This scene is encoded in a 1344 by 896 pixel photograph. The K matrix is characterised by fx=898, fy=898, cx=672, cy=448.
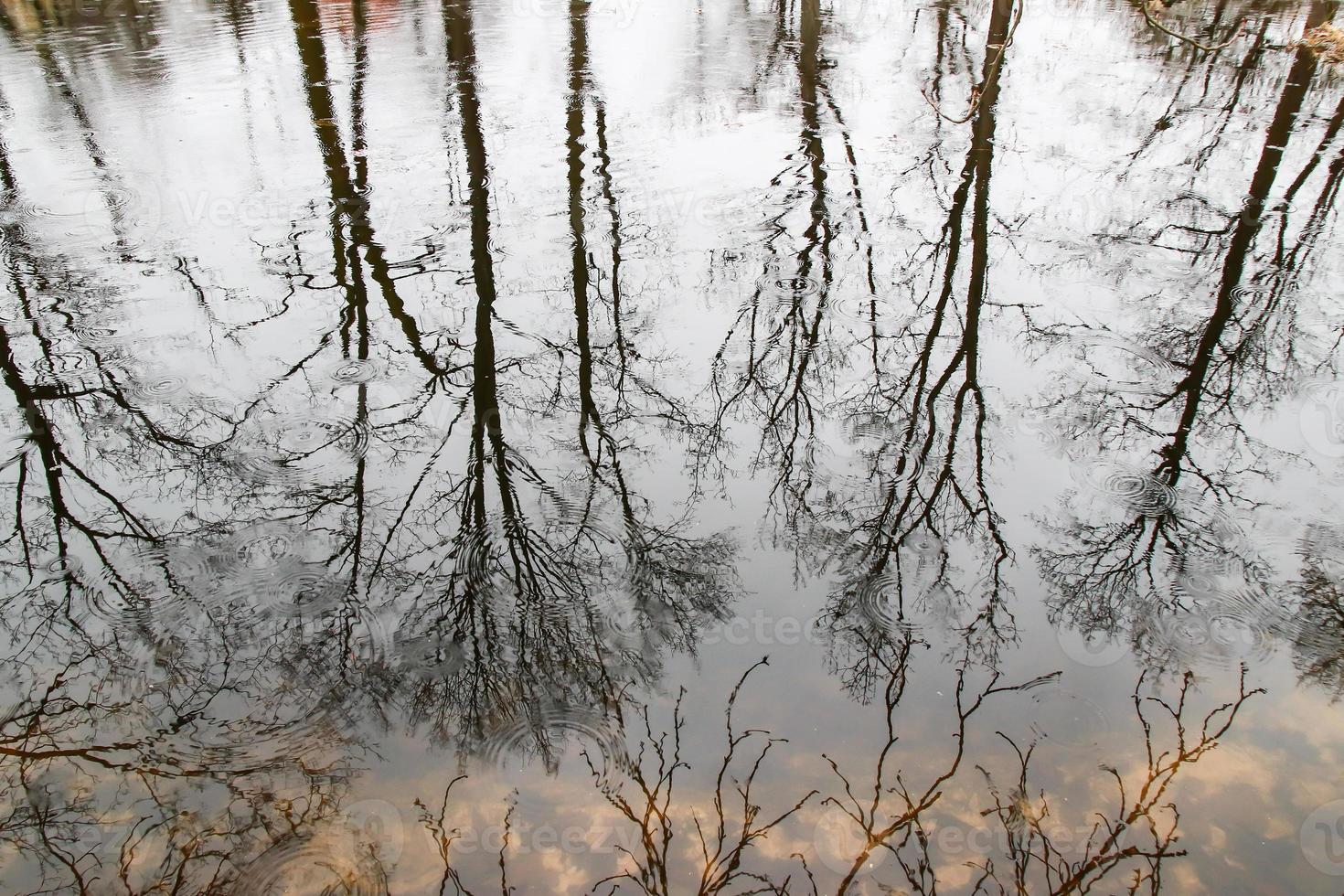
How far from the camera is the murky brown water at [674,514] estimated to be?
363cm

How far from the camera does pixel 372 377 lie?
627 centimetres

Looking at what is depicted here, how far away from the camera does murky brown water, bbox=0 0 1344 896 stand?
3629 millimetres

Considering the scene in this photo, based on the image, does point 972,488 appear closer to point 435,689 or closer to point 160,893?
point 435,689

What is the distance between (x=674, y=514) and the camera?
5.14 m
